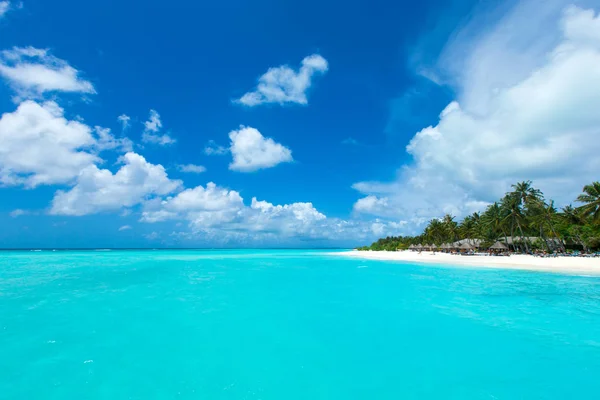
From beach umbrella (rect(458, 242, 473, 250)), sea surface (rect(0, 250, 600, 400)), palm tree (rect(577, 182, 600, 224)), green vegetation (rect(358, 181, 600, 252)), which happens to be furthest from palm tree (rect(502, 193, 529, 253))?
sea surface (rect(0, 250, 600, 400))

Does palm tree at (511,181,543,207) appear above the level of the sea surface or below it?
above

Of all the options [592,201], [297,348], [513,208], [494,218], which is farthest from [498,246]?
[297,348]

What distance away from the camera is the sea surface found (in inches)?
226

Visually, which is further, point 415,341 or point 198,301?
point 198,301

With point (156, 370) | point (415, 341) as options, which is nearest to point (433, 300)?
point (415, 341)

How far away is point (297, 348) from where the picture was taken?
7.84 meters

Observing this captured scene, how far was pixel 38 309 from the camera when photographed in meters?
11.8

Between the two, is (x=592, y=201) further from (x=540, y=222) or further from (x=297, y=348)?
(x=297, y=348)

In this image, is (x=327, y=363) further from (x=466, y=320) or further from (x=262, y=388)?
(x=466, y=320)

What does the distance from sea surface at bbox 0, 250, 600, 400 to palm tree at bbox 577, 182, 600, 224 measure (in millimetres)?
32290

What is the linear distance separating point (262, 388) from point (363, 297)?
10.2 metres

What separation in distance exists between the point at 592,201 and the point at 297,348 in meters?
47.5

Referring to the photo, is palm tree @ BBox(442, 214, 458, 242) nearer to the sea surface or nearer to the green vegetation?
the green vegetation

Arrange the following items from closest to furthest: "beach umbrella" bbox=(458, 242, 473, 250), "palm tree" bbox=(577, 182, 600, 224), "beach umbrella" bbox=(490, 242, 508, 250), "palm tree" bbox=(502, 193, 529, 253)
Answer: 1. "palm tree" bbox=(577, 182, 600, 224)
2. "palm tree" bbox=(502, 193, 529, 253)
3. "beach umbrella" bbox=(490, 242, 508, 250)
4. "beach umbrella" bbox=(458, 242, 473, 250)
